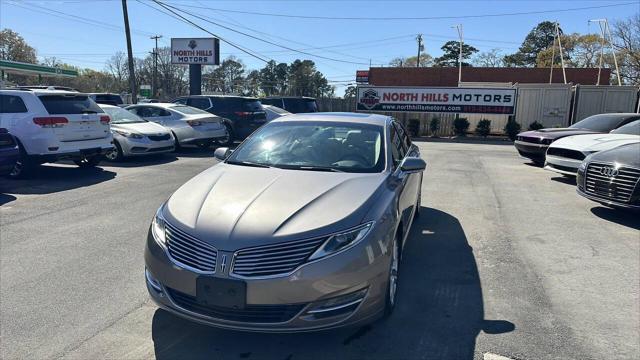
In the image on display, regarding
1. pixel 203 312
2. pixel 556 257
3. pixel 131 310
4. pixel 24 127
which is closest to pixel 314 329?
pixel 203 312

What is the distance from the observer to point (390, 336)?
3.37m

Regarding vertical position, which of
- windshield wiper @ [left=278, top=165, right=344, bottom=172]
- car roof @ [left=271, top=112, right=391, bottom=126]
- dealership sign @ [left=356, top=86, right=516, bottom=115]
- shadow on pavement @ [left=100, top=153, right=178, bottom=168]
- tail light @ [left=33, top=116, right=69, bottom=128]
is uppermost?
dealership sign @ [left=356, top=86, right=516, bottom=115]

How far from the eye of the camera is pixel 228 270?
2822 millimetres

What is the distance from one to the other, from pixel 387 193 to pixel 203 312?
1673 mm

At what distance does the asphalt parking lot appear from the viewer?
3.22 metres

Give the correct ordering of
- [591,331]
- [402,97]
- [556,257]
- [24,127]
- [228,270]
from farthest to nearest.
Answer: [402,97], [24,127], [556,257], [591,331], [228,270]

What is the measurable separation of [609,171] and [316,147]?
4889 millimetres

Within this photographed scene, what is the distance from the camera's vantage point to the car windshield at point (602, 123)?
1114 centimetres

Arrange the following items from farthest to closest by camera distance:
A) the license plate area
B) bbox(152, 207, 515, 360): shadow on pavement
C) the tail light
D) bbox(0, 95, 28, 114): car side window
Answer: bbox(0, 95, 28, 114): car side window, the tail light, bbox(152, 207, 515, 360): shadow on pavement, the license plate area

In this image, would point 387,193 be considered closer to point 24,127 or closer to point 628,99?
point 24,127

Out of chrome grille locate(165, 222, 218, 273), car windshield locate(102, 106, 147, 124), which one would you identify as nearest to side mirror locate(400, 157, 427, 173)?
chrome grille locate(165, 222, 218, 273)

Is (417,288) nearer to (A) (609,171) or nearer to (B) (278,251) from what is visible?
(B) (278,251)

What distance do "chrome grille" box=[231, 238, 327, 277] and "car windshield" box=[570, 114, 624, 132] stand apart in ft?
36.1

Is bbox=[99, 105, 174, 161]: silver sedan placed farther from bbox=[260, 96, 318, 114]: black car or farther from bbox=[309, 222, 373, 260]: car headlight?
bbox=[260, 96, 318, 114]: black car
